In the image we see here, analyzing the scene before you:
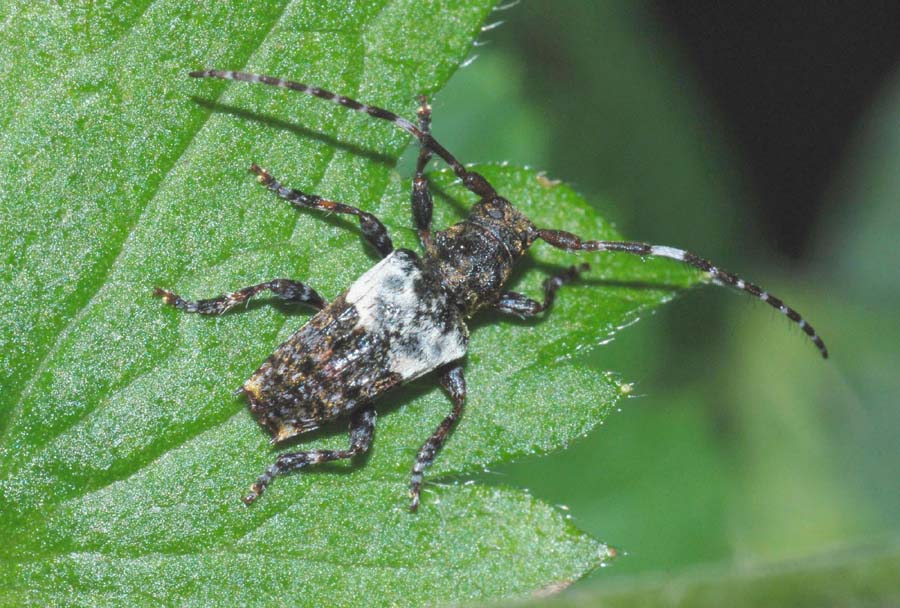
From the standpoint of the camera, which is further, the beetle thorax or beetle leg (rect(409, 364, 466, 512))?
the beetle thorax

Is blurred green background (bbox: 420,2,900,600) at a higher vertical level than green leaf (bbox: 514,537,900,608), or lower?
higher

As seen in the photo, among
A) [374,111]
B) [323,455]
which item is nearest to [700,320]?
[374,111]

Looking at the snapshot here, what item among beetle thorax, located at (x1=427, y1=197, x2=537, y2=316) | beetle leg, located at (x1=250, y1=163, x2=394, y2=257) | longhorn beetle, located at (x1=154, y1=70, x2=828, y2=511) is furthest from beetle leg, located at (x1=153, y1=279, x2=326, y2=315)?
beetle thorax, located at (x1=427, y1=197, x2=537, y2=316)

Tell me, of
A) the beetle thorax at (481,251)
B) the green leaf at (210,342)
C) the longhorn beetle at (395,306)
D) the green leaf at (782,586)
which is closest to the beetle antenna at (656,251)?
the longhorn beetle at (395,306)

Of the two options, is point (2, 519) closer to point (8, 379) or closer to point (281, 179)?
point (8, 379)

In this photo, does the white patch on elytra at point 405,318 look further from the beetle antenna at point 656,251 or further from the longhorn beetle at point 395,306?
the beetle antenna at point 656,251

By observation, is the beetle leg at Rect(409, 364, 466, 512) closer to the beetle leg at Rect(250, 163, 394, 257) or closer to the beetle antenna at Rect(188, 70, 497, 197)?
the beetle leg at Rect(250, 163, 394, 257)
